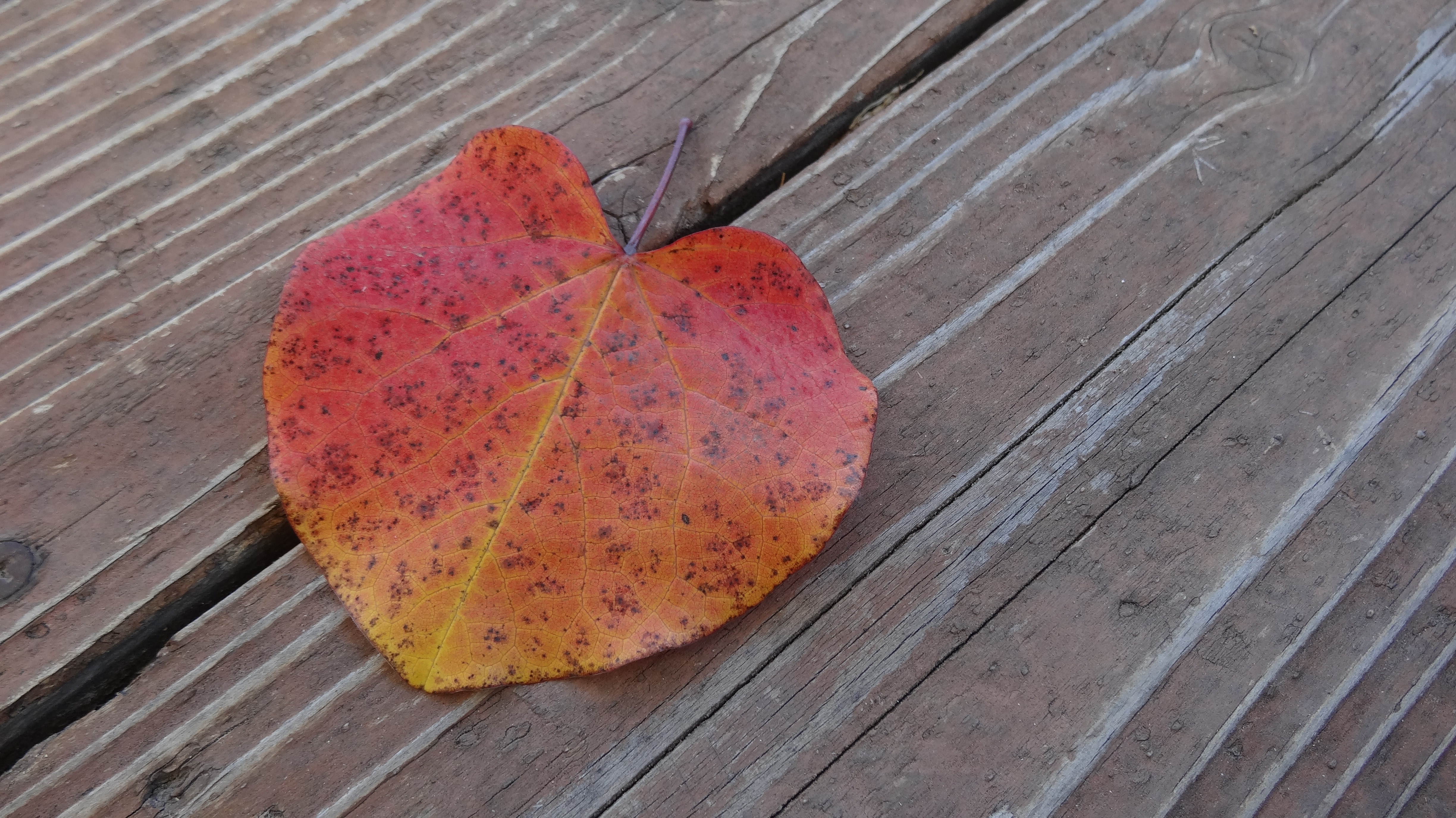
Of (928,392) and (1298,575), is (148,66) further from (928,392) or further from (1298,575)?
(1298,575)

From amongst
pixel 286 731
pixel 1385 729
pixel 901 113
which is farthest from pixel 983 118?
pixel 286 731

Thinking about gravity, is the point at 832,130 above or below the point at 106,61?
below

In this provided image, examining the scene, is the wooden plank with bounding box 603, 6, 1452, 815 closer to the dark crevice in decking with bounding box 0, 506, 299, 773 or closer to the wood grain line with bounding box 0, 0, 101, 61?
the dark crevice in decking with bounding box 0, 506, 299, 773

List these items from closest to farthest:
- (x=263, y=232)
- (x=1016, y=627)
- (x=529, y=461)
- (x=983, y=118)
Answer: (x=529, y=461), (x=1016, y=627), (x=263, y=232), (x=983, y=118)

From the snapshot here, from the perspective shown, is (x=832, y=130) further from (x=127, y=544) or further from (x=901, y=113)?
(x=127, y=544)

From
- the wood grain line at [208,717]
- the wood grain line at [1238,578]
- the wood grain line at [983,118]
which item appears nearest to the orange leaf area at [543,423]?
the wood grain line at [208,717]

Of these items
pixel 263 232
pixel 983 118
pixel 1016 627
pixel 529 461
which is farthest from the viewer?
pixel 983 118

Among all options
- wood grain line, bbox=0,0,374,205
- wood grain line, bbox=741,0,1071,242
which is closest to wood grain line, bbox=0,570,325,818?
wood grain line, bbox=0,0,374,205
